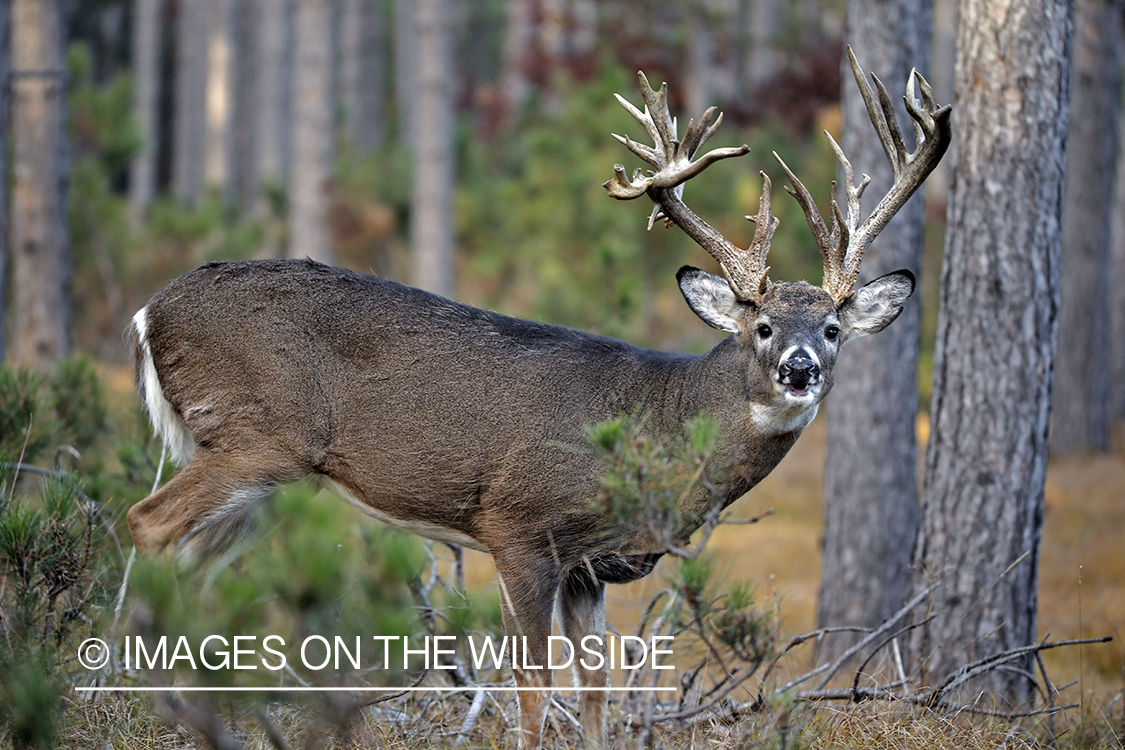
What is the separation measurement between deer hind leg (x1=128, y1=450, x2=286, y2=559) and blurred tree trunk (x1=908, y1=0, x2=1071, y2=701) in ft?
9.20

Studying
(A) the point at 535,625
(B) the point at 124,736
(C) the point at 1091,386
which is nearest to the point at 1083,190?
(C) the point at 1091,386

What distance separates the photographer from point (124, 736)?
3.87 meters

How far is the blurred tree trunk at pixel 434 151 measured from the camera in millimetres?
13836

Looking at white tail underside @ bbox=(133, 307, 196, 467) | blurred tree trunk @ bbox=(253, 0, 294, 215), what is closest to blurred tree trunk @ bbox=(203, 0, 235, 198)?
blurred tree trunk @ bbox=(253, 0, 294, 215)

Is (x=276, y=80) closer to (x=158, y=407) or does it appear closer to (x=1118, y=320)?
(x=1118, y=320)

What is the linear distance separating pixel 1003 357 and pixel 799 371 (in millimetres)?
1501

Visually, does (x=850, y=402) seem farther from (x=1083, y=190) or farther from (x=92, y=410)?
(x=1083, y=190)

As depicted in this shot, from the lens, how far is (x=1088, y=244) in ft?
37.2

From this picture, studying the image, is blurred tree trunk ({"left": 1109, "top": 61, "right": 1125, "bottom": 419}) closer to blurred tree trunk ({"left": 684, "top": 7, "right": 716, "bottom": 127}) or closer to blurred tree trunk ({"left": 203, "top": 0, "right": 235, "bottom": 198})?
blurred tree trunk ({"left": 684, "top": 7, "right": 716, "bottom": 127})

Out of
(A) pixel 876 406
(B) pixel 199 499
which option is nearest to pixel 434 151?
(A) pixel 876 406

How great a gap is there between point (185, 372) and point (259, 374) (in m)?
0.33

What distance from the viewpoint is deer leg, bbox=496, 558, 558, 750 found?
403 centimetres

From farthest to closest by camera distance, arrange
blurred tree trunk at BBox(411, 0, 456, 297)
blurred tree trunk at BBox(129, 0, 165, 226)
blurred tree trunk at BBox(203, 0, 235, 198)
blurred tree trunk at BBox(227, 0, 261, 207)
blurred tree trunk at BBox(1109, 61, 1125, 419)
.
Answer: blurred tree trunk at BBox(227, 0, 261, 207) < blurred tree trunk at BBox(203, 0, 235, 198) < blurred tree trunk at BBox(129, 0, 165, 226) < blurred tree trunk at BBox(411, 0, 456, 297) < blurred tree trunk at BBox(1109, 61, 1125, 419)

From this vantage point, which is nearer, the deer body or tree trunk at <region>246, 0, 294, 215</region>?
the deer body
